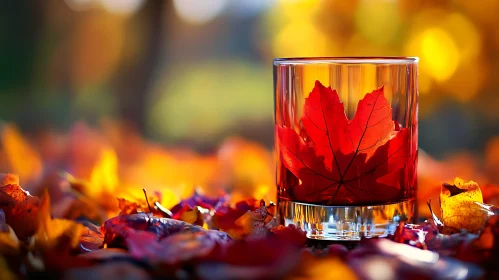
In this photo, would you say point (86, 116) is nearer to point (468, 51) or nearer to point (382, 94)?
point (468, 51)

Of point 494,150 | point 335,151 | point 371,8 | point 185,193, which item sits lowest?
point 494,150

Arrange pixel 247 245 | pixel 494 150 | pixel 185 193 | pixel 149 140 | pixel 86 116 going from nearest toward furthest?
pixel 247 245, pixel 185 193, pixel 494 150, pixel 149 140, pixel 86 116

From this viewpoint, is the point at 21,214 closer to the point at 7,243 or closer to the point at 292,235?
the point at 7,243

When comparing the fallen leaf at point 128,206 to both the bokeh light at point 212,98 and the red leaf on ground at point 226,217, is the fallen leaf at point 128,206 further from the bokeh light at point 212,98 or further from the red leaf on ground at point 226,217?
the bokeh light at point 212,98

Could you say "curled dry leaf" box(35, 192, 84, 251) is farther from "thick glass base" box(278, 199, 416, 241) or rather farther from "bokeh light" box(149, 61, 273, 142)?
"bokeh light" box(149, 61, 273, 142)

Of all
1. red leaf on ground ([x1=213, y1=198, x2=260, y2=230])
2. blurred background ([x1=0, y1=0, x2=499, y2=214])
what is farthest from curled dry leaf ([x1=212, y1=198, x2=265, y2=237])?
blurred background ([x1=0, y1=0, x2=499, y2=214])

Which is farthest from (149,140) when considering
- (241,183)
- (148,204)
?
(148,204)
